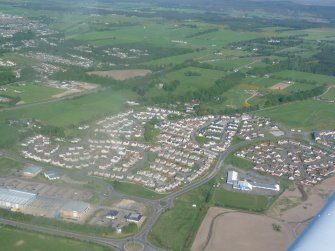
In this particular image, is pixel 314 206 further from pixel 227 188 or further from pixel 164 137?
pixel 164 137

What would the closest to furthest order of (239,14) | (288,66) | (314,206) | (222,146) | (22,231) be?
(22,231) < (314,206) < (222,146) < (288,66) < (239,14)

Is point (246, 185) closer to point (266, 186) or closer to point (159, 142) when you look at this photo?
point (266, 186)

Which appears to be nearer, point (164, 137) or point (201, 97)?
point (164, 137)

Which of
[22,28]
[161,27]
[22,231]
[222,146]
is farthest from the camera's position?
[161,27]

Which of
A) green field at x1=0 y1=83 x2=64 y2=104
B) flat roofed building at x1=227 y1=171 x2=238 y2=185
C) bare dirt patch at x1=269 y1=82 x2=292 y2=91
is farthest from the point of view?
bare dirt patch at x1=269 y1=82 x2=292 y2=91

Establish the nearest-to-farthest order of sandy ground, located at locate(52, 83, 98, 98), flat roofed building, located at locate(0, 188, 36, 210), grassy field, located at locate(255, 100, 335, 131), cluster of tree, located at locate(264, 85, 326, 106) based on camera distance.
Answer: flat roofed building, located at locate(0, 188, 36, 210) < grassy field, located at locate(255, 100, 335, 131) < sandy ground, located at locate(52, 83, 98, 98) < cluster of tree, located at locate(264, 85, 326, 106)

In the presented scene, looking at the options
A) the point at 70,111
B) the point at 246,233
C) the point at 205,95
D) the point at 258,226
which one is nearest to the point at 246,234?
the point at 246,233

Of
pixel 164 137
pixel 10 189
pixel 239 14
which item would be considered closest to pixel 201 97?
pixel 164 137

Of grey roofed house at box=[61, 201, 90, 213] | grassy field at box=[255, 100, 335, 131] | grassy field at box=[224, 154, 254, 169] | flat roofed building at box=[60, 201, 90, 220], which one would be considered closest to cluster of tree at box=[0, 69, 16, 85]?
grassy field at box=[255, 100, 335, 131]

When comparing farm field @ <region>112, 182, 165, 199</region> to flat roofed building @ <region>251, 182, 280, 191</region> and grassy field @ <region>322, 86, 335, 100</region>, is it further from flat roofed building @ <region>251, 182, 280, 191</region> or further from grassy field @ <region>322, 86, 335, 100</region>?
grassy field @ <region>322, 86, 335, 100</region>
